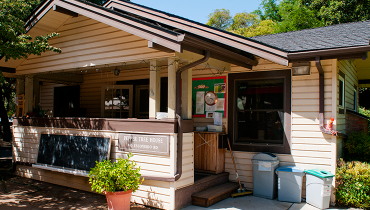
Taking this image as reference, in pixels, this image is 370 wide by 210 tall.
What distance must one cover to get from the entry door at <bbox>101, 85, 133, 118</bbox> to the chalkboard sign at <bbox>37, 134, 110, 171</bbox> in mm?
2307

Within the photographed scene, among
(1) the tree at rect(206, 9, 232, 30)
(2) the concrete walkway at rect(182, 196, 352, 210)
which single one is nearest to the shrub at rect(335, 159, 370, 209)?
(2) the concrete walkway at rect(182, 196, 352, 210)

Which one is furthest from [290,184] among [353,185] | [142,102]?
[142,102]

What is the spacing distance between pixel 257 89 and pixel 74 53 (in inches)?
174

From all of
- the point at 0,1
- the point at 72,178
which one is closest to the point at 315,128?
the point at 72,178

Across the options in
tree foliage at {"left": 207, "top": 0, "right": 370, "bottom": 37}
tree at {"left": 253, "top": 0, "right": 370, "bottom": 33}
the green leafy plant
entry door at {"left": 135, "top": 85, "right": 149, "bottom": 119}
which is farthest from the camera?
Answer: tree foliage at {"left": 207, "top": 0, "right": 370, "bottom": 37}

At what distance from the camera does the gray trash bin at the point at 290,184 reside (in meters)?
5.39

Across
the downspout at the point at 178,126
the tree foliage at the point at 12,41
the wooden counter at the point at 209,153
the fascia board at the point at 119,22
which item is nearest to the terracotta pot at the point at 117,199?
the downspout at the point at 178,126

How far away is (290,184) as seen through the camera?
5.43 m

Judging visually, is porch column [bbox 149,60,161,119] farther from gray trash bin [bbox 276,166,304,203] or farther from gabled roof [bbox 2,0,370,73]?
gray trash bin [bbox 276,166,304,203]

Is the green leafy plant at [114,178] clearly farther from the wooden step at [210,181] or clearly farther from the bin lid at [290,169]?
the bin lid at [290,169]

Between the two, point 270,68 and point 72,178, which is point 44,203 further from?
point 270,68

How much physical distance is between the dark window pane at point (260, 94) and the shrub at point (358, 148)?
65.7 inches

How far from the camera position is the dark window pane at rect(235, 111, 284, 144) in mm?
6125

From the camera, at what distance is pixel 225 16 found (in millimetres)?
37938
